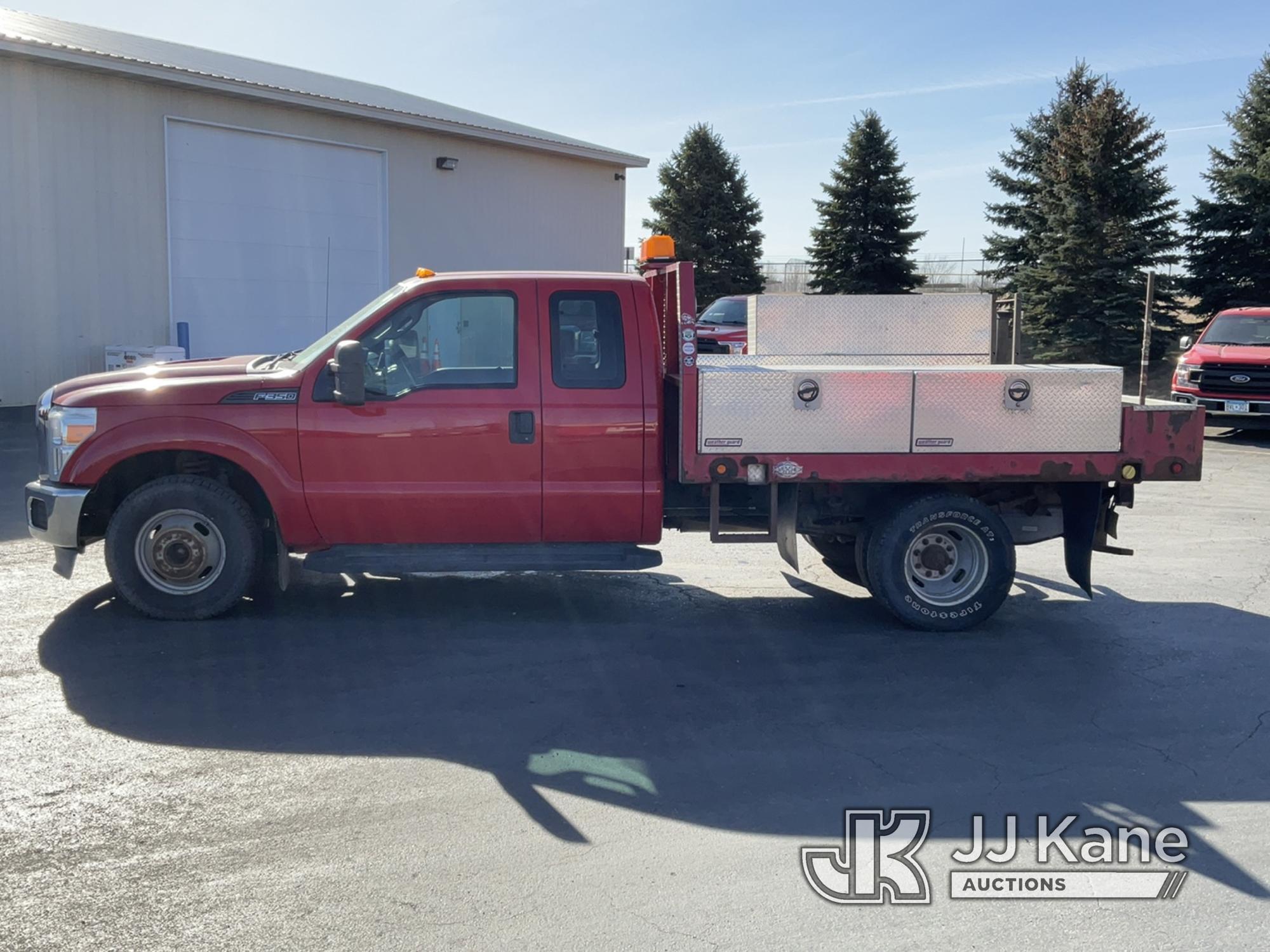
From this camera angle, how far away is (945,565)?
23.0 feet

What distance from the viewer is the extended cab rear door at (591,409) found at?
668 centimetres

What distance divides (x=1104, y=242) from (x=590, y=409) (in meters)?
23.5

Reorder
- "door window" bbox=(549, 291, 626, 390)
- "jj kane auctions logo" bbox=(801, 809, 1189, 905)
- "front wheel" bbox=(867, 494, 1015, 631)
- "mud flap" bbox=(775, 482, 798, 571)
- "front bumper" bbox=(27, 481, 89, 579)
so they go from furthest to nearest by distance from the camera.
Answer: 1. "mud flap" bbox=(775, 482, 798, 571)
2. "front wheel" bbox=(867, 494, 1015, 631)
3. "door window" bbox=(549, 291, 626, 390)
4. "front bumper" bbox=(27, 481, 89, 579)
5. "jj kane auctions logo" bbox=(801, 809, 1189, 905)

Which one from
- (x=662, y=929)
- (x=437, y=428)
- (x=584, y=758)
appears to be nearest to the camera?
(x=662, y=929)

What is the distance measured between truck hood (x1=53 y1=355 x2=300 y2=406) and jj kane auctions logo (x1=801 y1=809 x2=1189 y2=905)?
13.6ft

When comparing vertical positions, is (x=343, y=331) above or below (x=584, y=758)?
above

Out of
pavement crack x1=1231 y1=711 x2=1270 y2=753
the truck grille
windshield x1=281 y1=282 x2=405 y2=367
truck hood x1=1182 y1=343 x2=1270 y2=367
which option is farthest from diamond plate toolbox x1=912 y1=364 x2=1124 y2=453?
truck hood x1=1182 y1=343 x2=1270 y2=367

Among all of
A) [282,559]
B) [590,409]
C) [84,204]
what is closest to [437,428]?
[590,409]

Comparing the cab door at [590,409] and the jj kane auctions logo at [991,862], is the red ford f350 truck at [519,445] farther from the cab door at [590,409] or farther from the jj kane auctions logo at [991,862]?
the jj kane auctions logo at [991,862]

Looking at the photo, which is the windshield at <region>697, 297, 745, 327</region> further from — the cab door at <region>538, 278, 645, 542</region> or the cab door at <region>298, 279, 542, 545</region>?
the cab door at <region>298, 279, 542, 545</region>

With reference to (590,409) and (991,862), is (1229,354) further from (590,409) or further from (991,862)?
(991,862)

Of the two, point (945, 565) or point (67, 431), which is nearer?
point (67, 431)

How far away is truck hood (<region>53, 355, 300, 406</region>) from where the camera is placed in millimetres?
6531

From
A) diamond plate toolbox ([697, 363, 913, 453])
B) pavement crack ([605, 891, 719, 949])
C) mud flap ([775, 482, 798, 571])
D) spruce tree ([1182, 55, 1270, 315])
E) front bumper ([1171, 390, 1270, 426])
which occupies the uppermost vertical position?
spruce tree ([1182, 55, 1270, 315])
